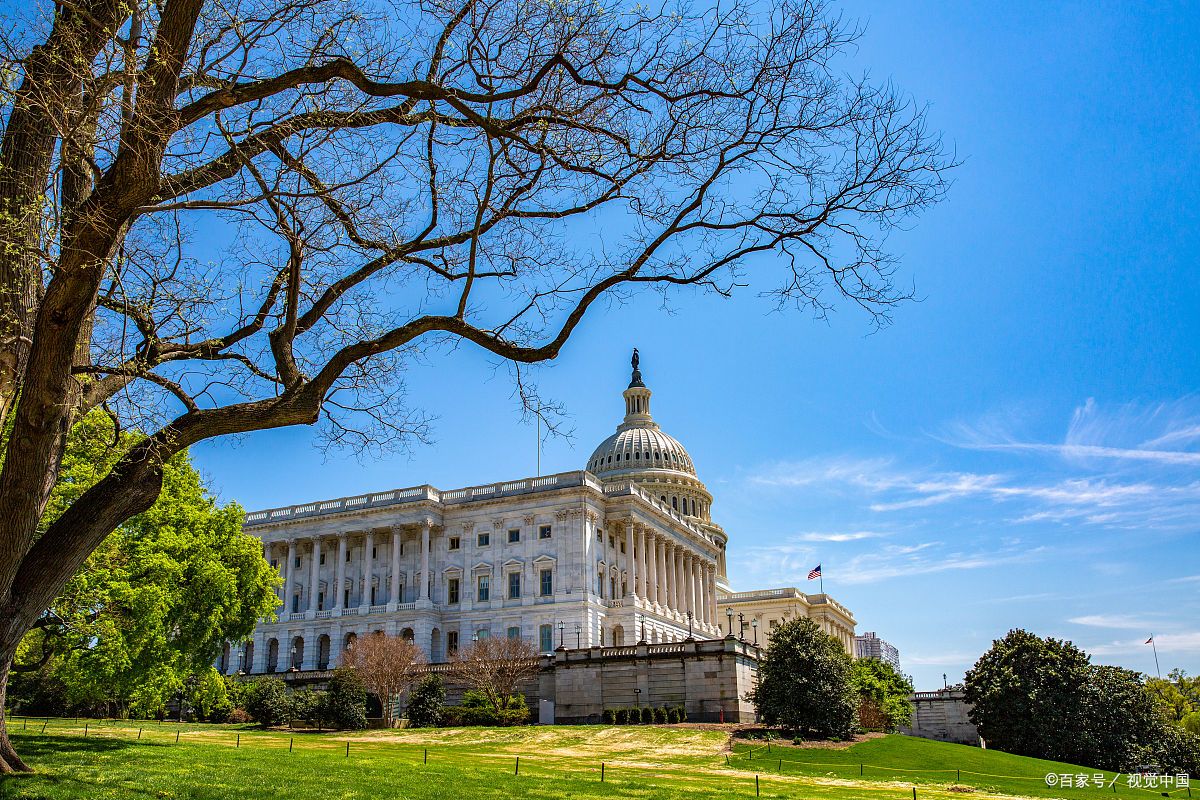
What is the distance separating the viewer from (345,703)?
49.2m

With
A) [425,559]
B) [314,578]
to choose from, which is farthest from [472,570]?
[314,578]

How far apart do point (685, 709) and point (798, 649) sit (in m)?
9.67

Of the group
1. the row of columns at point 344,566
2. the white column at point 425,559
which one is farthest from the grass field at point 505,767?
the row of columns at point 344,566

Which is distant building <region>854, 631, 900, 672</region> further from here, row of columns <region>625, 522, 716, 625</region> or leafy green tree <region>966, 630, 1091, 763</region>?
leafy green tree <region>966, 630, 1091, 763</region>

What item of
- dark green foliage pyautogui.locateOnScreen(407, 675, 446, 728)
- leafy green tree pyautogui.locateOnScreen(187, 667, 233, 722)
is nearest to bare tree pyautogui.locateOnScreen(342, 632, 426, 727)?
dark green foliage pyautogui.locateOnScreen(407, 675, 446, 728)

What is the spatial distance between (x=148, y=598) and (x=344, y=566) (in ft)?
187

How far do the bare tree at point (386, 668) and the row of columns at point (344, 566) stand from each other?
20.2 meters

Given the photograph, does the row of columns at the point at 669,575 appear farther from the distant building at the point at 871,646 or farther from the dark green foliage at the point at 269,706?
the distant building at the point at 871,646

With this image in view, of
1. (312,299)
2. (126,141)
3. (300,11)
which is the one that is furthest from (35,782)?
(300,11)

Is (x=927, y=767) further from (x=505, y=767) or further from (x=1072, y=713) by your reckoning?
(x=1072, y=713)

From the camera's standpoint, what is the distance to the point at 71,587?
28.9 metres

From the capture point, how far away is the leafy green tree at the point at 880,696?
53531 millimetres

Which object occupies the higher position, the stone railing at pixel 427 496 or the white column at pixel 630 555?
the stone railing at pixel 427 496

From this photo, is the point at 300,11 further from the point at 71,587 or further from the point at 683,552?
the point at 683,552
